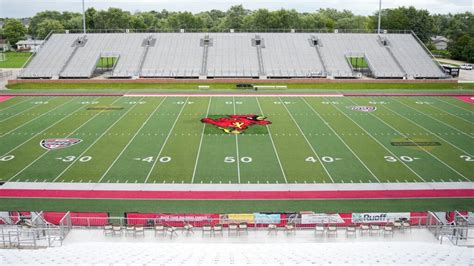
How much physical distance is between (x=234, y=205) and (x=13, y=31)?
334 ft

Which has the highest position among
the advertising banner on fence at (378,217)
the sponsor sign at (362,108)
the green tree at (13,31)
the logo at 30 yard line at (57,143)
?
the green tree at (13,31)

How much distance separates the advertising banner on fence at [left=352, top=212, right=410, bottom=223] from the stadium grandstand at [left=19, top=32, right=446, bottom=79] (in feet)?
114

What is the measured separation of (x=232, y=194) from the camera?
1750cm

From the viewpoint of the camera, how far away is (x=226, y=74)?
48.6 meters

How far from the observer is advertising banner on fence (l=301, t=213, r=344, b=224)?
46.0ft

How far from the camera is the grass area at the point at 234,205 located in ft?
53.3

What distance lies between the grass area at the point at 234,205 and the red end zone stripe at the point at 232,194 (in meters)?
0.35

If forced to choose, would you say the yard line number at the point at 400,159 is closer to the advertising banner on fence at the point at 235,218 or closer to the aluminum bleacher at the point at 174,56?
the advertising banner on fence at the point at 235,218

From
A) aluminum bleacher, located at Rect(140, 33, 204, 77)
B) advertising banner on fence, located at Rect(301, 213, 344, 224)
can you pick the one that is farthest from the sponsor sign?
aluminum bleacher, located at Rect(140, 33, 204, 77)

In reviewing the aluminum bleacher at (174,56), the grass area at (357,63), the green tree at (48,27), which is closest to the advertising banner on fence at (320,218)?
the aluminum bleacher at (174,56)

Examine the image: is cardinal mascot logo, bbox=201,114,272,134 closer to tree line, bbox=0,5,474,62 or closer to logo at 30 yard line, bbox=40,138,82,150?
logo at 30 yard line, bbox=40,138,82,150

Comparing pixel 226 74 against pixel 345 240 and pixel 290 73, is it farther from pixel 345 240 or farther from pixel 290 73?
pixel 345 240

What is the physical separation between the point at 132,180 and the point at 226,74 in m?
31.0

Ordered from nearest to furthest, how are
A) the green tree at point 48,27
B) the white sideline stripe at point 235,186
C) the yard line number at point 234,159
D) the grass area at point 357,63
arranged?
the white sideline stripe at point 235,186
the yard line number at point 234,159
the grass area at point 357,63
the green tree at point 48,27
